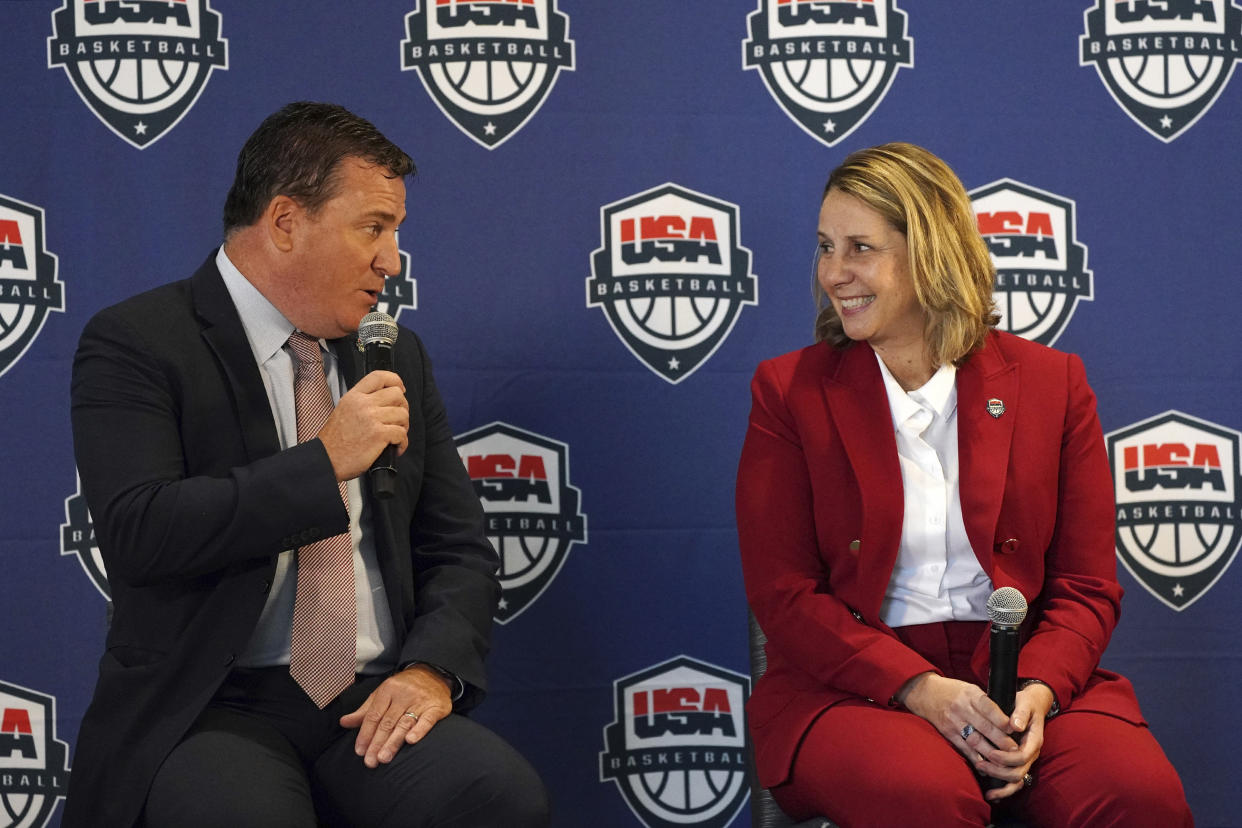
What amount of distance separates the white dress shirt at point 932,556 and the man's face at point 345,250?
38.8 inches

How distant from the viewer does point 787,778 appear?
205 centimetres

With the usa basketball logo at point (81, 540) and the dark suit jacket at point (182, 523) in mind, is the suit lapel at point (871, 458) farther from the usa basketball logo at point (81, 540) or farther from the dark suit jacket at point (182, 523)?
the usa basketball logo at point (81, 540)

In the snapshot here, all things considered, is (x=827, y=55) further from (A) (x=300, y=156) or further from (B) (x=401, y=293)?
(A) (x=300, y=156)

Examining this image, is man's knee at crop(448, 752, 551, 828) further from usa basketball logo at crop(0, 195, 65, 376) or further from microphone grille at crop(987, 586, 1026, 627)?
usa basketball logo at crop(0, 195, 65, 376)

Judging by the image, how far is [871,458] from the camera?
2166 millimetres

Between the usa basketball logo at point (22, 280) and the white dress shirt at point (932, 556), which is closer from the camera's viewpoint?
the white dress shirt at point (932, 556)

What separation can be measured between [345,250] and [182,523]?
21.6 inches

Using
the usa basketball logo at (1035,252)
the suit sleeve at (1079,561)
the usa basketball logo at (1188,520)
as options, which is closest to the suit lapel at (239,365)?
the suit sleeve at (1079,561)

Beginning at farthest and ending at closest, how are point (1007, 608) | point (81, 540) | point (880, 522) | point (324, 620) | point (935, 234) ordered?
1. point (81, 540)
2. point (935, 234)
3. point (880, 522)
4. point (324, 620)
5. point (1007, 608)

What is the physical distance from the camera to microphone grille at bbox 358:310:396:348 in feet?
6.53

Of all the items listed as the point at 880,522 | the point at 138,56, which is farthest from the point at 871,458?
the point at 138,56

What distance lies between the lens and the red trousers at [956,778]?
1833 millimetres

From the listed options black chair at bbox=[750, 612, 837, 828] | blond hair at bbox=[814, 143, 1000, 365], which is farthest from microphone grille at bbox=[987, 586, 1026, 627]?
blond hair at bbox=[814, 143, 1000, 365]

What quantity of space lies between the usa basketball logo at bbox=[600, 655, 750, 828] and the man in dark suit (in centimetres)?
71
